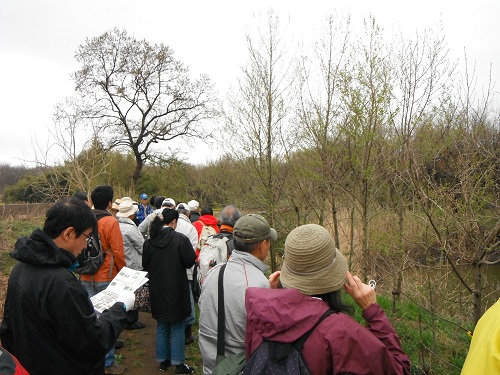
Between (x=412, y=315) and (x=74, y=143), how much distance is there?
27.3 ft

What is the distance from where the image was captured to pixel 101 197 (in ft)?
13.5

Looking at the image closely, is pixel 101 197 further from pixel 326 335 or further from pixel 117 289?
pixel 326 335

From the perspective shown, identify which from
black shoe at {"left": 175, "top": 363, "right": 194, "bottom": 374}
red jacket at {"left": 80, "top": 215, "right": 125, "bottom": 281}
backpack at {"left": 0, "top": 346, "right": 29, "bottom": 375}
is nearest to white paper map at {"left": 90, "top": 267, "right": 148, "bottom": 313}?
backpack at {"left": 0, "top": 346, "right": 29, "bottom": 375}

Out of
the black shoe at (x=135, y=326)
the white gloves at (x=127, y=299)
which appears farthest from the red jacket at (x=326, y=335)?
the black shoe at (x=135, y=326)

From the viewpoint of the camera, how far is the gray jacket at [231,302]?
225 centimetres

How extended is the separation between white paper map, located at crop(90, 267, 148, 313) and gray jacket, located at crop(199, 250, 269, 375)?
54 cm

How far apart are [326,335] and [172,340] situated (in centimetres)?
303

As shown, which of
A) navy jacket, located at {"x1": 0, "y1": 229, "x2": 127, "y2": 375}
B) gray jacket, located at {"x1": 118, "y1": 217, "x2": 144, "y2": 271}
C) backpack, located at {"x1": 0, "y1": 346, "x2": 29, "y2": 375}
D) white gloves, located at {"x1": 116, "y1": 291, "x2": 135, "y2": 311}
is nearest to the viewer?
backpack, located at {"x1": 0, "y1": 346, "x2": 29, "y2": 375}

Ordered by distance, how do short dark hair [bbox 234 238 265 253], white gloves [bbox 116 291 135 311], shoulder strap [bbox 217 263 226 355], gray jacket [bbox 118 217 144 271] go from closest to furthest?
1. shoulder strap [bbox 217 263 226 355]
2. white gloves [bbox 116 291 135 311]
3. short dark hair [bbox 234 238 265 253]
4. gray jacket [bbox 118 217 144 271]

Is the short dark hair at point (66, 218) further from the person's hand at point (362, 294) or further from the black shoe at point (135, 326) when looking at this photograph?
the black shoe at point (135, 326)

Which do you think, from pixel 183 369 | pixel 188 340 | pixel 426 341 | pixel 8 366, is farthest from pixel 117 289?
pixel 426 341

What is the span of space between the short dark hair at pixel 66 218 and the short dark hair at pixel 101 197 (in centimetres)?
197

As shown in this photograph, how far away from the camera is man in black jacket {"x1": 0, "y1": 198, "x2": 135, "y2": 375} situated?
1.89 meters

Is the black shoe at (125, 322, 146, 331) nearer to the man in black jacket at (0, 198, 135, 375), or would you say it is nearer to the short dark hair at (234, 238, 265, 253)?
the man in black jacket at (0, 198, 135, 375)
